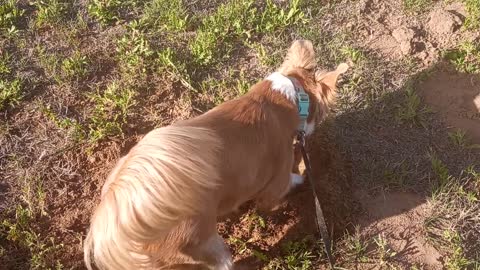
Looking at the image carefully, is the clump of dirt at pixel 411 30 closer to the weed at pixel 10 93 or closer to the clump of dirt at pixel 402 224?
the clump of dirt at pixel 402 224

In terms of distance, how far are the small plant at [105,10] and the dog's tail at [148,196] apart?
286cm

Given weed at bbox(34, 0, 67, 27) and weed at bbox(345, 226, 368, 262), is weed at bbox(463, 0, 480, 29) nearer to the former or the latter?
weed at bbox(345, 226, 368, 262)

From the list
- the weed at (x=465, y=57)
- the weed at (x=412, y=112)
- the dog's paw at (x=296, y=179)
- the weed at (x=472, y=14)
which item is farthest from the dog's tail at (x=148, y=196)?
the weed at (x=472, y=14)

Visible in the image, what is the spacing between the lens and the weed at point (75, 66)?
14.5ft

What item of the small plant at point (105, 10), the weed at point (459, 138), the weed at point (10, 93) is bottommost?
the weed at point (459, 138)

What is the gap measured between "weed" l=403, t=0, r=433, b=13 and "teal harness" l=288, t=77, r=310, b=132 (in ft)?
7.74

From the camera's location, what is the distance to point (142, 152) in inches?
92.3

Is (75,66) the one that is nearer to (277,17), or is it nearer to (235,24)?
(235,24)

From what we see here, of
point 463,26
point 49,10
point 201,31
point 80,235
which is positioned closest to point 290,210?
point 80,235

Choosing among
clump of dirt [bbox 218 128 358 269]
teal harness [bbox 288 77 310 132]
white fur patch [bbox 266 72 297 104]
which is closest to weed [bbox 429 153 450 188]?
clump of dirt [bbox 218 128 358 269]

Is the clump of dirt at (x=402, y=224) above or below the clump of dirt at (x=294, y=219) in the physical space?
below

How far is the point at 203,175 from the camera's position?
2336mm

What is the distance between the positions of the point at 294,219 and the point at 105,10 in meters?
2.94

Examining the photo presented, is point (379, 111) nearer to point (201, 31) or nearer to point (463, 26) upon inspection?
point (463, 26)
